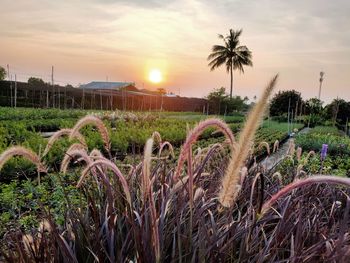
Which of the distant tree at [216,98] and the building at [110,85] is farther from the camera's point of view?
the building at [110,85]

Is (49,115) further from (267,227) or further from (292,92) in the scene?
(292,92)

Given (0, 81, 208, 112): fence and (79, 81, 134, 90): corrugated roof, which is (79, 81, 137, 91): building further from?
(0, 81, 208, 112): fence

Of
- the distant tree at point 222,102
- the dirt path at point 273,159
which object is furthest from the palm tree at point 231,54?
the dirt path at point 273,159

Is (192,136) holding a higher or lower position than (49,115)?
higher

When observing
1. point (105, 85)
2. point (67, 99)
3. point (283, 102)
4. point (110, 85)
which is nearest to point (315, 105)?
point (283, 102)

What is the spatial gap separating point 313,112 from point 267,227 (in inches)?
1962

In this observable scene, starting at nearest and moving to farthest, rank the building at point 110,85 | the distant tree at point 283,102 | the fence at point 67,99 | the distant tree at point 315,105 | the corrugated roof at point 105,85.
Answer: the fence at point 67,99
the distant tree at point 315,105
the distant tree at point 283,102
the building at point 110,85
the corrugated roof at point 105,85

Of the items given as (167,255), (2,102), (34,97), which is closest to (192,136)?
(167,255)

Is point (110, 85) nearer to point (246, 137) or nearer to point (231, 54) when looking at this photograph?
point (231, 54)

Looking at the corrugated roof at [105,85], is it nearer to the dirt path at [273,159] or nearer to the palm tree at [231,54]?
the palm tree at [231,54]

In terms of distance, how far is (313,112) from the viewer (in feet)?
163

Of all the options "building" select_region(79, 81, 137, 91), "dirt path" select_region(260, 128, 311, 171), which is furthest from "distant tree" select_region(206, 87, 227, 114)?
"dirt path" select_region(260, 128, 311, 171)

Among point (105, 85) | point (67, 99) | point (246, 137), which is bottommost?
point (67, 99)

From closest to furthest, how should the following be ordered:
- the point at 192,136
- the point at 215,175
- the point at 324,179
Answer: the point at 324,179
the point at 192,136
the point at 215,175
